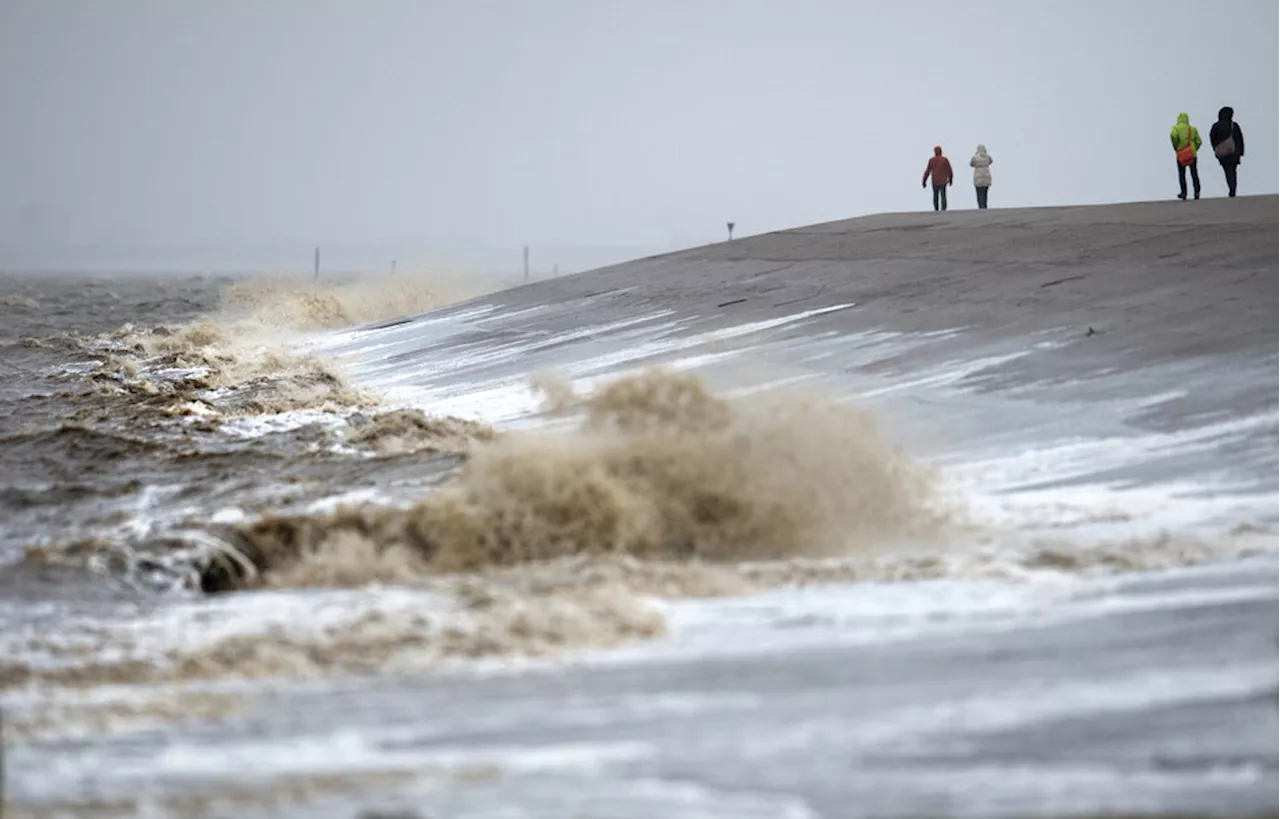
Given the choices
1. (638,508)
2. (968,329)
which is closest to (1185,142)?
(968,329)

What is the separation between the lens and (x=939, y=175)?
2689cm

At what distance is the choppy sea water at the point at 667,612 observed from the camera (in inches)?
163

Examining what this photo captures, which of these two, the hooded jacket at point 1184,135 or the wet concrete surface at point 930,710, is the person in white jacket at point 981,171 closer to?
the hooded jacket at point 1184,135

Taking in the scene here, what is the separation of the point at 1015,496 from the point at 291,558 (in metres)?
3.31

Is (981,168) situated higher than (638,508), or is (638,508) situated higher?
(981,168)

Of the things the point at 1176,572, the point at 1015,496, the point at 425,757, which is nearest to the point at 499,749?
the point at 425,757

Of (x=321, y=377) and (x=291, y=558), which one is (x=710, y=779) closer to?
(x=291, y=558)

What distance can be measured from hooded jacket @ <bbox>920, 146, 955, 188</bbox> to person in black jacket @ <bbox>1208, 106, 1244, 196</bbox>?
6.73m

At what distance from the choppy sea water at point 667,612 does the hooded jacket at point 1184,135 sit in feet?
36.7

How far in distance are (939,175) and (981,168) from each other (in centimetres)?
82

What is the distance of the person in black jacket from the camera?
20141 mm

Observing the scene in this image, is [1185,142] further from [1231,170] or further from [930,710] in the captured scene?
[930,710]

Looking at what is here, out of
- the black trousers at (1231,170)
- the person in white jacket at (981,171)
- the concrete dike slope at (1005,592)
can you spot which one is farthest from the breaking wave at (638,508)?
the person in white jacket at (981,171)

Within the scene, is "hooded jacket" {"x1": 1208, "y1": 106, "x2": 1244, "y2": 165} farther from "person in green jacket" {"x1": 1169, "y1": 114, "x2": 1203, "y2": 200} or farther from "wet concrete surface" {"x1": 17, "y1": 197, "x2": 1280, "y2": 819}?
"wet concrete surface" {"x1": 17, "y1": 197, "x2": 1280, "y2": 819}
